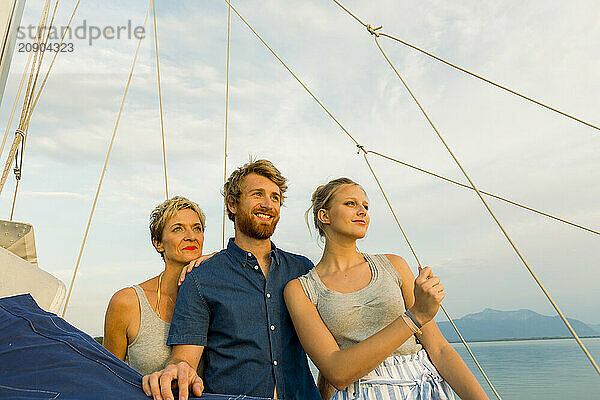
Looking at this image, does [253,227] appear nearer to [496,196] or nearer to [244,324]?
[244,324]

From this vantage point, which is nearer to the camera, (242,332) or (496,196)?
(242,332)

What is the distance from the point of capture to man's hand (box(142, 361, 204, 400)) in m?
1.36

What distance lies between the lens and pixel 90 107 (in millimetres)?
6023

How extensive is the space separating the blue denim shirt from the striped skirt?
0.25 meters

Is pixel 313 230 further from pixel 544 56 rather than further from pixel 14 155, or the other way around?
pixel 544 56

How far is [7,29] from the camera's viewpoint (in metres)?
2.14

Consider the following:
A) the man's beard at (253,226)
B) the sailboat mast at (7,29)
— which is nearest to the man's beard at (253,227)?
the man's beard at (253,226)

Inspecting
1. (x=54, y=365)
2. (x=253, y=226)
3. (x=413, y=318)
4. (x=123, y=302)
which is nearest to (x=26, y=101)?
(x=123, y=302)

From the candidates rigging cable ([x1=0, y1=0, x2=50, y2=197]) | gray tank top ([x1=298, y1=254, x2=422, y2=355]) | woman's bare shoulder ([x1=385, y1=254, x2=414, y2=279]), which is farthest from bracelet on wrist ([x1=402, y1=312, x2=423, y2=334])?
rigging cable ([x1=0, y1=0, x2=50, y2=197])

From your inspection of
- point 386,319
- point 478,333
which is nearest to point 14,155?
point 386,319

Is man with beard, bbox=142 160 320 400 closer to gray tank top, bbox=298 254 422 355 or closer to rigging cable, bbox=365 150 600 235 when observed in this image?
gray tank top, bbox=298 254 422 355

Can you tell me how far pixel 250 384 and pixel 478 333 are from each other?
45705 mm

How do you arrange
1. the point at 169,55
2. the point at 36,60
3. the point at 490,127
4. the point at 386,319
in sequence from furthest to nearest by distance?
1. the point at 169,55
2. the point at 490,127
3. the point at 36,60
4. the point at 386,319

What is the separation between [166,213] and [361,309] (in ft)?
3.46
